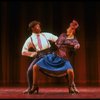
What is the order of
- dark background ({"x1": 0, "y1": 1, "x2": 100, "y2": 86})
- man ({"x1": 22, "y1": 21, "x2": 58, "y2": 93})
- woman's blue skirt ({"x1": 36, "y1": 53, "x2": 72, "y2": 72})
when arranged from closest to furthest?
woman's blue skirt ({"x1": 36, "y1": 53, "x2": 72, "y2": 72}) < man ({"x1": 22, "y1": 21, "x2": 58, "y2": 93}) < dark background ({"x1": 0, "y1": 1, "x2": 100, "y2": 86})

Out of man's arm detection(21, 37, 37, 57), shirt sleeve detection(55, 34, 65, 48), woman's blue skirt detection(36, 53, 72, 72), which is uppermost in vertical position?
shirt sleeve detection(55, 34, 65, 48)

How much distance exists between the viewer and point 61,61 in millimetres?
5691

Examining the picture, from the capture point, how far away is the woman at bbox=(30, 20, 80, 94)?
564 cm

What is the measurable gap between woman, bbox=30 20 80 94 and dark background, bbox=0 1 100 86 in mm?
2091

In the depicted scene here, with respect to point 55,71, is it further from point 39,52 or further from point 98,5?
point 98,5

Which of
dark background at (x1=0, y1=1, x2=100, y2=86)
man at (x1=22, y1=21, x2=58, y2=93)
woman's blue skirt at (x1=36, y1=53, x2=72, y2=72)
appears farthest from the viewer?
dark background at (x1=0, y1=1, x2=100, y2=86)

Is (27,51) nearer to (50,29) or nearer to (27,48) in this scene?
(27,48)

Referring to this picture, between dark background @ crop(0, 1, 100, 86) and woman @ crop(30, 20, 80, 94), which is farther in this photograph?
dark background @ crop(0, 1, 100, 86)

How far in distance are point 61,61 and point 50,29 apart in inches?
90.4

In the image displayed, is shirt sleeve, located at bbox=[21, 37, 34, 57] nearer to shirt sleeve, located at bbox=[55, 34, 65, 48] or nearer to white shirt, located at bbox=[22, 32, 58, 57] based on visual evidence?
white shirt, located at bbox=[22, 32, 58, 57]

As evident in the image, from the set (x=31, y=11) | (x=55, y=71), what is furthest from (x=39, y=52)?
(x=31, y=11)

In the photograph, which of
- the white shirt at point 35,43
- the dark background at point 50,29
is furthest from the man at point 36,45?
the dark background at point 50,29

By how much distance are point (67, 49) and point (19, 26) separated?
2316 millimetres

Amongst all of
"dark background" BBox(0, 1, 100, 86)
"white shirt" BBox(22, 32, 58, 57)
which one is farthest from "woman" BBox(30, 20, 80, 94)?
"dark background" BBox(0, 1, 100, 86)
